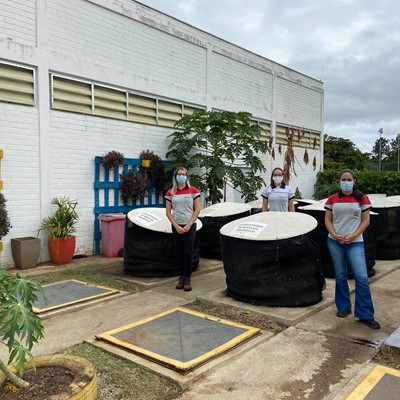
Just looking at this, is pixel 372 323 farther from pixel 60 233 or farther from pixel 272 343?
pixel 60 233

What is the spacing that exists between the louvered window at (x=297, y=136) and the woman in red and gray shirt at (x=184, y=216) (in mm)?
8834

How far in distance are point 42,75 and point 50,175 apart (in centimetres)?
197

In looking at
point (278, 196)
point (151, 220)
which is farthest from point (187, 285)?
point (278, 196)

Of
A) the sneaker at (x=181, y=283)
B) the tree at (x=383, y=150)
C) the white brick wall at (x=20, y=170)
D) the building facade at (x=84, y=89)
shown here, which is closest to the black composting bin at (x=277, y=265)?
the sneaker at (x=181, y=283)

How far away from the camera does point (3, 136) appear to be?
297 inches

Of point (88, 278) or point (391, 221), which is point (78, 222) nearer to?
point (88, 278)

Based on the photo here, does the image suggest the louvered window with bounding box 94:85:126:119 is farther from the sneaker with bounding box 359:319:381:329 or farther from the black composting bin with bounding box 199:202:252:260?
the sneaker with bounding box 359:319:381:329

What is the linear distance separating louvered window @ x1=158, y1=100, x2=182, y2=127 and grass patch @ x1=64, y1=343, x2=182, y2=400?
7799 mm

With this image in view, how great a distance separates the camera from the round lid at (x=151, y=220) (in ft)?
21.3

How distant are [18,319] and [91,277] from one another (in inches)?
171

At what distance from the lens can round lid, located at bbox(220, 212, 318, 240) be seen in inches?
193

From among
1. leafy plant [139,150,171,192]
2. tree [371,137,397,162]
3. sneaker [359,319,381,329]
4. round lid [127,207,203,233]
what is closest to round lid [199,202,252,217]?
round lid [127,207,203,233]

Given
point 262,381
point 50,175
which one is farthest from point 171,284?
point 50,175

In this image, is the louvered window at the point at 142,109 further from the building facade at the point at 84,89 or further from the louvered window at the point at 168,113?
the louvered window at the point at 168,113
